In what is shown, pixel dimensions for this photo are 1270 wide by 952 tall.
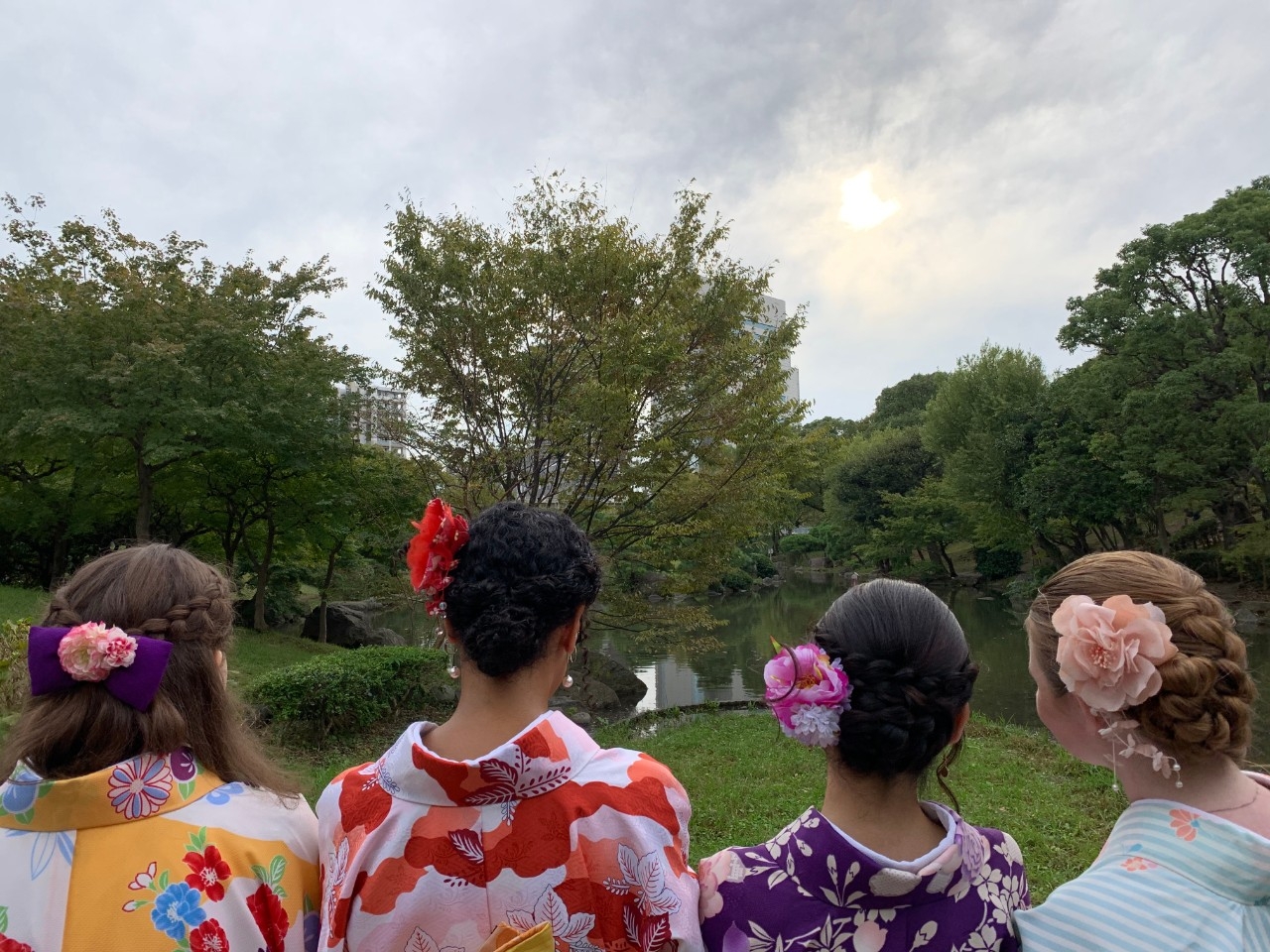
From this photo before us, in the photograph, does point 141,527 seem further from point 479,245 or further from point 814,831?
point 814,831

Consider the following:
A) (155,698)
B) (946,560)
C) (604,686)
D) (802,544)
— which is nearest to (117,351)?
(604,686)

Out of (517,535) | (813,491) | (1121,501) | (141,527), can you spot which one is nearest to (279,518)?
(141,527)

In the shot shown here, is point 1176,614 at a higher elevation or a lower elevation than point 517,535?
lower

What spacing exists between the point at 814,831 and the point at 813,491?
3499 cm

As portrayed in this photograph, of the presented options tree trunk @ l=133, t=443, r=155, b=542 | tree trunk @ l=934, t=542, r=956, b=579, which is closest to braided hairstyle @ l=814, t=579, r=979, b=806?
tree trunk @ l=133, t=443, r=155, b=542

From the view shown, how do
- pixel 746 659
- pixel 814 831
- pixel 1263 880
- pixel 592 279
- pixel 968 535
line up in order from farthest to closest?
pixel 968 535 < pixel 746 659 < pixel 592 279 < pixel 814 831 < pixel 1263 880

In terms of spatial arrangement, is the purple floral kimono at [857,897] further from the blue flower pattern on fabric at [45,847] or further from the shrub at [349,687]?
the shrub at [349,687]

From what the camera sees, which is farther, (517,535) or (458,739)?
(517,535)

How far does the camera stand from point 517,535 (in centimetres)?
132

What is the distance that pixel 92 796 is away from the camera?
1.18 meters

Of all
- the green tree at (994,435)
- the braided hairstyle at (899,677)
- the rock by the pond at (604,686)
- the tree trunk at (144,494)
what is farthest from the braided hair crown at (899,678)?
the green tree at (994,435)

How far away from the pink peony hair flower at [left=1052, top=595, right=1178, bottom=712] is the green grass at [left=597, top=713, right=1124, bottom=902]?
315 centimetres

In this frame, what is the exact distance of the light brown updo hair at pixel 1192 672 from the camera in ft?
4.04

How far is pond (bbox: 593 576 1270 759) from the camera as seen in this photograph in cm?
930
